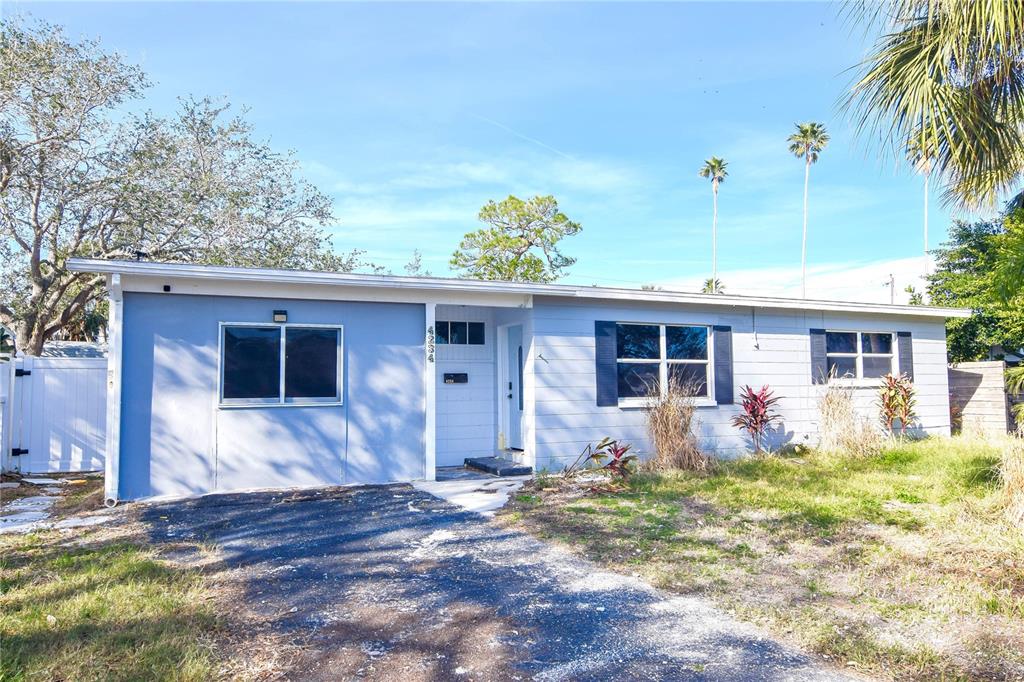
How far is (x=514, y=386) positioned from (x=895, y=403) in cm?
665

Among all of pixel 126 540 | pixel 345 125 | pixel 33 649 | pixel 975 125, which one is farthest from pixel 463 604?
pixel 345 125

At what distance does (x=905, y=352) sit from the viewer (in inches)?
472

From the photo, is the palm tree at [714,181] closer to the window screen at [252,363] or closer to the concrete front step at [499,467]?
the concrete front step at [499,467]

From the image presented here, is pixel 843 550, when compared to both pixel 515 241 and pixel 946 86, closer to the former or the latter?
pixel 946 86

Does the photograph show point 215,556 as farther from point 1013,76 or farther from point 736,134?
point 736,134

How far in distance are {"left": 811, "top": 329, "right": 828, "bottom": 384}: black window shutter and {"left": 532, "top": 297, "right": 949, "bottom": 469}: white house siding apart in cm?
11

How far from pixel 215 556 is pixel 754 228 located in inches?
1103

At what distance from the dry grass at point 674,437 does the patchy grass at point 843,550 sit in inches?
14.1

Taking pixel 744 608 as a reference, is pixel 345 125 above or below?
above

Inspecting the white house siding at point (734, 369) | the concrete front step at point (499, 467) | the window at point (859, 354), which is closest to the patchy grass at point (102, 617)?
the concrete front step at point (499, 467)

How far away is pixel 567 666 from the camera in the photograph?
3.15 m

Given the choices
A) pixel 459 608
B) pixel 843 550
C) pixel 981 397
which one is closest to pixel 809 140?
pixel 981 397

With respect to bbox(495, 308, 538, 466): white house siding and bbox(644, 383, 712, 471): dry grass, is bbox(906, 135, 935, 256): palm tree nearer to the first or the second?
bbox(644, 383, 712, 471): dry grass

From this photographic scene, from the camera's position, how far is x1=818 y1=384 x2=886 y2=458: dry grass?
9.85m
